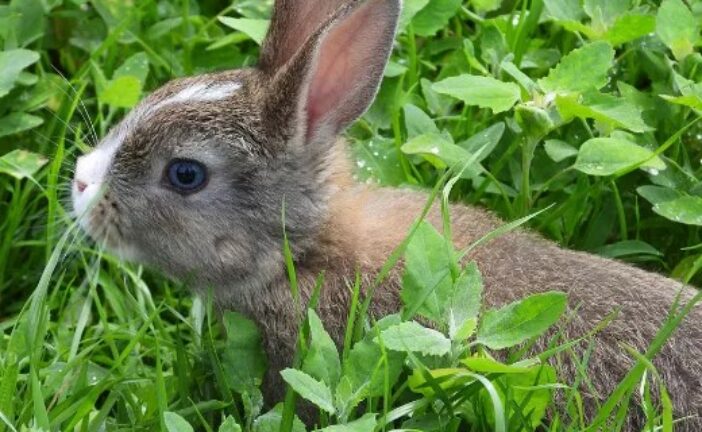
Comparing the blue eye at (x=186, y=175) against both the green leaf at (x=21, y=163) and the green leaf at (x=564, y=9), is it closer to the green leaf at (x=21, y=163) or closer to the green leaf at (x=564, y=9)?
the green leaf at (x=21, y=163)

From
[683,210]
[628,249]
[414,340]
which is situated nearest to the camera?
[414,340]

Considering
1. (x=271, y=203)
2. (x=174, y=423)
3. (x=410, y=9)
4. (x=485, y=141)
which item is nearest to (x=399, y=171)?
(x=485, y=141)

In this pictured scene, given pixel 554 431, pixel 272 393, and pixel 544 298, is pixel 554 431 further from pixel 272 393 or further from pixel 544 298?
pixel 272 393

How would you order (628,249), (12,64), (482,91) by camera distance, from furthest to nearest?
(12,64), (628,249), (482,91)

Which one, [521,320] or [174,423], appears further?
[521,320]

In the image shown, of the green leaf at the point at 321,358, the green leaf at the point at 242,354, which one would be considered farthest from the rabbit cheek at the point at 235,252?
the green leaf at the point at 321,358

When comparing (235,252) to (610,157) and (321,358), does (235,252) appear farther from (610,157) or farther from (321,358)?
A: (610,157)

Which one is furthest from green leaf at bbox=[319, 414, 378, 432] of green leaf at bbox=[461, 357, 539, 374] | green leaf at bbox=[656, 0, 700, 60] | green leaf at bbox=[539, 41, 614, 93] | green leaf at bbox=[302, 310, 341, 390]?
green leaf at bbox=[656, 0, 700, 60]

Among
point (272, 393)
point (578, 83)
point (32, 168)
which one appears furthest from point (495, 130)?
point (32, 168)
